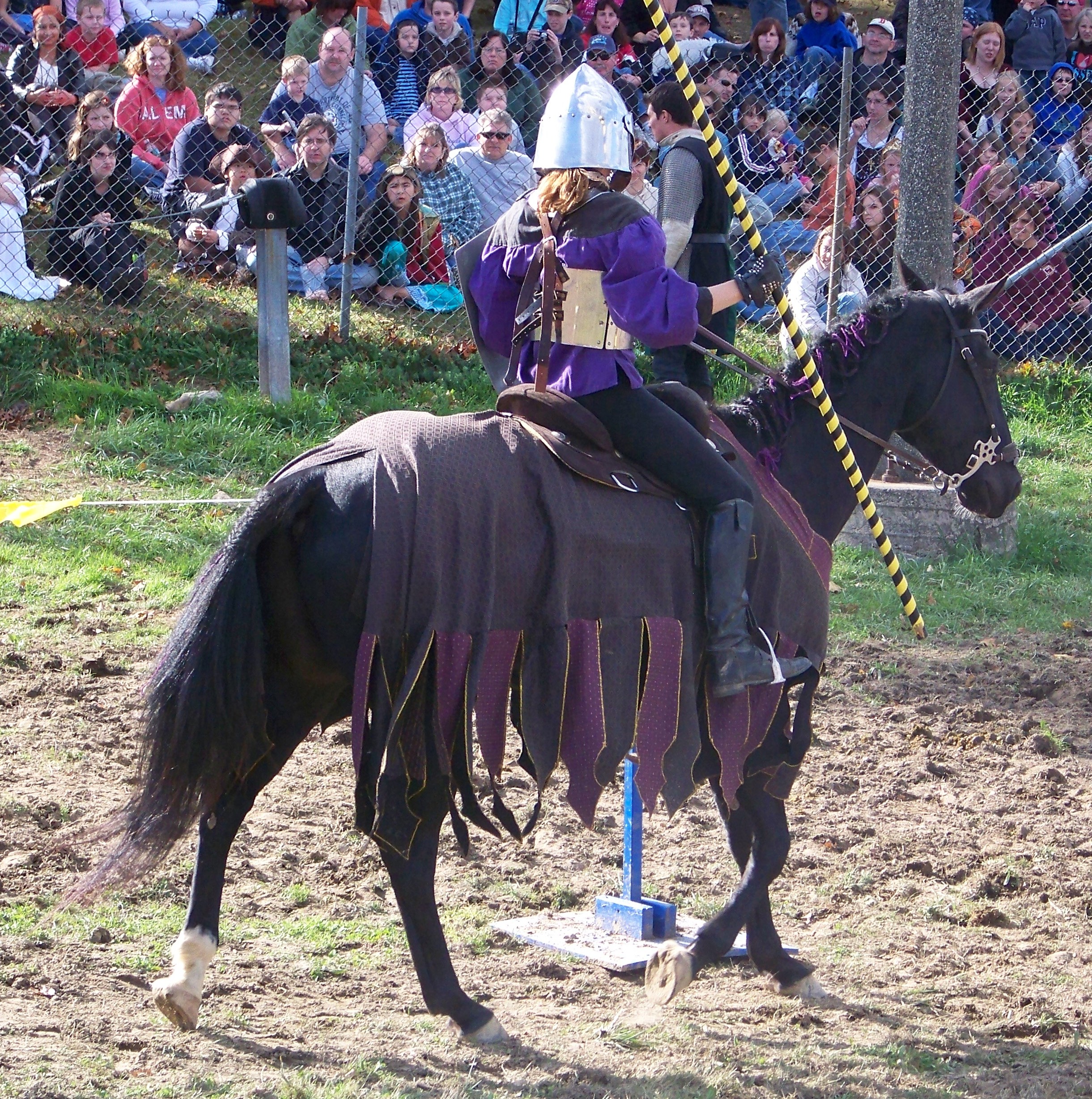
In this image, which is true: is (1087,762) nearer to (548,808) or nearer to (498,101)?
(548,808)

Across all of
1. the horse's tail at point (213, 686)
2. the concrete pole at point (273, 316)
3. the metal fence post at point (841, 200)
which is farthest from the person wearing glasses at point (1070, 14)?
the horse's tail at point (213, 686)

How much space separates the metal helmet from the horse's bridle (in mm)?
1351

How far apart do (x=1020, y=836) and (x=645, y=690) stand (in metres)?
1.90

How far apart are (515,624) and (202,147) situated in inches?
282

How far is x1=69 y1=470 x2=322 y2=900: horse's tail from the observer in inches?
136

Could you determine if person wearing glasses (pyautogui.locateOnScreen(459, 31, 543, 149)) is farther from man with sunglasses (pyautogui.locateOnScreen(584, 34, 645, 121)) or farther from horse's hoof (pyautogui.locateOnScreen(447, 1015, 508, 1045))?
horse's hoof (pyautogui.locateOnScreen(447, 1015, 508, 1045))

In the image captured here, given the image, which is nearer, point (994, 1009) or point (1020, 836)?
point (994, 1009)

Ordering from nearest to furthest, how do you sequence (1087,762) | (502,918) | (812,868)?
(502,918)
(812,868)
(1087,762)

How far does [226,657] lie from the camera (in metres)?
3.46

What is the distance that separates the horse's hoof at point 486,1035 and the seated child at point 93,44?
842 cm

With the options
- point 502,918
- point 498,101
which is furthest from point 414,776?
point 498,101

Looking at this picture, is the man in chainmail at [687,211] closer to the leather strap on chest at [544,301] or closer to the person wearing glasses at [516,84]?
the leather strap on chest at [544,301]

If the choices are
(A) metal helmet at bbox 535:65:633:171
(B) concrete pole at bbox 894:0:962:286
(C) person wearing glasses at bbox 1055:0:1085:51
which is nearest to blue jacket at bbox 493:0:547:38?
(B) concrete pole at bbox 894:0:962:286

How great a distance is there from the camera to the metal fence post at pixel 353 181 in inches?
363
